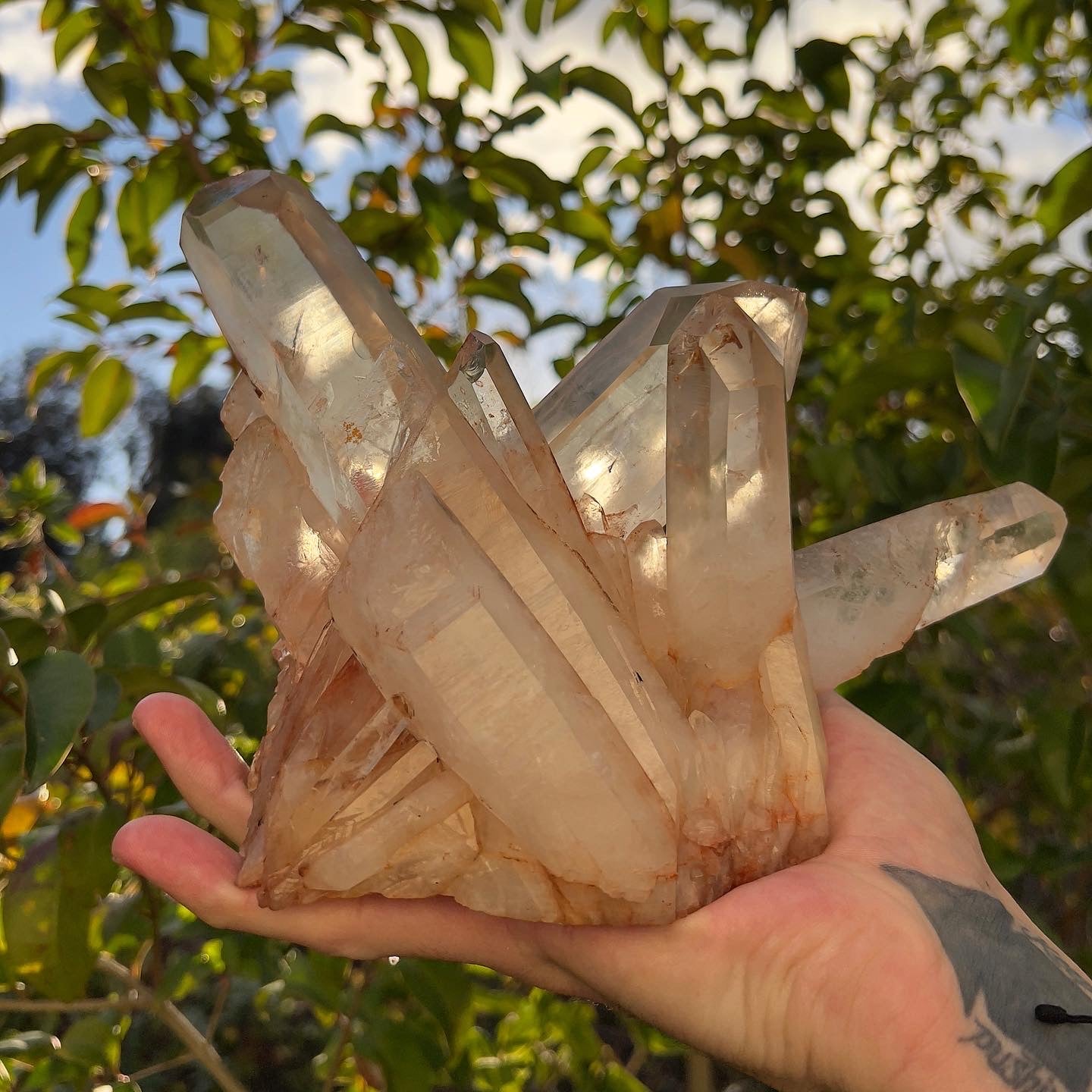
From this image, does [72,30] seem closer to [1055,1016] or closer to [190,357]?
[190,357]

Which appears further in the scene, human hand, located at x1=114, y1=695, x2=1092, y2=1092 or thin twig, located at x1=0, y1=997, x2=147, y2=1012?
thin twig, located at x1=0, y1=997, x2=147, y2=1012

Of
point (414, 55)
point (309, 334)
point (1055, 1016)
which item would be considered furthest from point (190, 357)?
point (1055, 1016)

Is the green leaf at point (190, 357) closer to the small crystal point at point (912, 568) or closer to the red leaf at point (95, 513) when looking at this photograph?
the red leaf at point (95, 513)

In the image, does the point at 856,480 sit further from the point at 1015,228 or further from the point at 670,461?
the point at 1015,228

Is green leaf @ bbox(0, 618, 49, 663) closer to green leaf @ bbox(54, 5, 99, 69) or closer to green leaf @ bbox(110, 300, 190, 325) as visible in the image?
green leaf @ bbox(110, 300, 190, 325)

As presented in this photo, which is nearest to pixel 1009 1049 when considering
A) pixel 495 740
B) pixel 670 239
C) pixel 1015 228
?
pixel 495 740

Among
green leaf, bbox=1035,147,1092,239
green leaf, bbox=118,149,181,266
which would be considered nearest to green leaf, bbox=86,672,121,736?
green leaf, bbox=118,149,181,266
